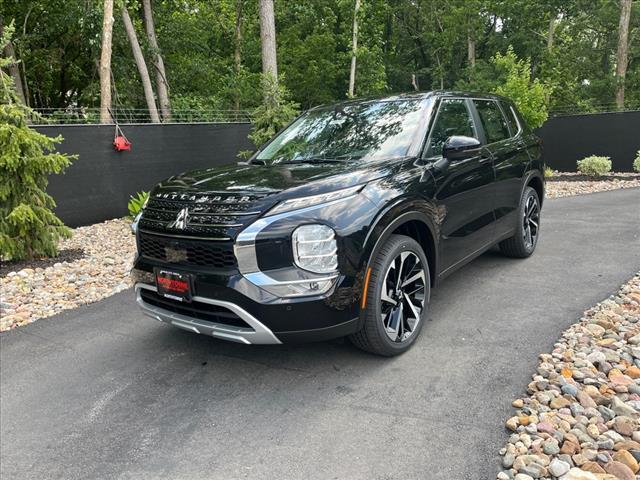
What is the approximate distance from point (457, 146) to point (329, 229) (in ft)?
4.50

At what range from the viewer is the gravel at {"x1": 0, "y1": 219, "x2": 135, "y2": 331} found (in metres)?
4.81

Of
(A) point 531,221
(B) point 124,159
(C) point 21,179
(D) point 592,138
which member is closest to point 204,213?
(A) point 531,221

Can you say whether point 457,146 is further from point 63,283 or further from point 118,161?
point 118,161

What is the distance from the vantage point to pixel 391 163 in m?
3.34

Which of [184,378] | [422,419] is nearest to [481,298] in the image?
[422,419]

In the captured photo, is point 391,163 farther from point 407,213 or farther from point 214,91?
point 214,91

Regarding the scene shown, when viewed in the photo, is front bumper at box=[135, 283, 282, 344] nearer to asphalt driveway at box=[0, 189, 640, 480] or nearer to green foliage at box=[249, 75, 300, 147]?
asphalt driveway at box=[0, 189, 640, 480]

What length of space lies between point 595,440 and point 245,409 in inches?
72.9

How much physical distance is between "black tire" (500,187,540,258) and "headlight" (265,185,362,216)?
2.88 meters

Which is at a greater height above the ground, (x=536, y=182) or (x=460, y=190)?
(x=460, y=190)

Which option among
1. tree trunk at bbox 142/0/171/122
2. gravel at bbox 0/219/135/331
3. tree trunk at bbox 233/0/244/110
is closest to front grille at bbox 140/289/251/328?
gravel at bbox 0/219/135/331

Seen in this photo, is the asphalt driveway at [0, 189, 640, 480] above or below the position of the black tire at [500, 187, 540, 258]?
below

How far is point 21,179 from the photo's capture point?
5930 millimetres

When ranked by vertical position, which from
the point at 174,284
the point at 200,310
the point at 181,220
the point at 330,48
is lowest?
the point at 200,310
